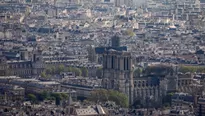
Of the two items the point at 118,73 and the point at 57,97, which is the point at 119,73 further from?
the point at 57,97

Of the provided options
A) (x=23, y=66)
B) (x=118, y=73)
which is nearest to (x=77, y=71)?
(x=23, y=66)

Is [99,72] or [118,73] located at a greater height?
[118,73]

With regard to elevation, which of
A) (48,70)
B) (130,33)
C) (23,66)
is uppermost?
(23,66)

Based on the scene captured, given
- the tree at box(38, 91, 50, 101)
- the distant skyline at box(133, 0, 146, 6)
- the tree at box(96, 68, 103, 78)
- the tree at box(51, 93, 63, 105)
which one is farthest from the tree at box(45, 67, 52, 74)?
the distant skyline at box(133, 0, 146, 6)

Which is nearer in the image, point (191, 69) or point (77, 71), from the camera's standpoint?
point (191, 69)

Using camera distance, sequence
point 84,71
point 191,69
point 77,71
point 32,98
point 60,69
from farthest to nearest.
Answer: point 60,69 < point 84,71 < point 77,71 < point 191,69 < point 32,98

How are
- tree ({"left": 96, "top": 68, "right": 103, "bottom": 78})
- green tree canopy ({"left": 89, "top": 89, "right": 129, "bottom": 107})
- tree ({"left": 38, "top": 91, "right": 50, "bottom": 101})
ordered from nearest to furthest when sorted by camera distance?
green tree canopy ({"left": 89, "top": 89, "right": 129, "bottom": 107}) < tree ({"left": 38, "top": 91, "right": 50, "bottom": 101}) < tree ({"left": 96, "top": 68, "right": 103, "bottom": 78})

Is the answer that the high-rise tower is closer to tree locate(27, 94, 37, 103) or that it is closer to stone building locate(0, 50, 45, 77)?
tree locate(27, 94, 37, 103)

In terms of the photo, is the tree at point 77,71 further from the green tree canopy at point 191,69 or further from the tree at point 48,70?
the green tree canopy at point 191,69

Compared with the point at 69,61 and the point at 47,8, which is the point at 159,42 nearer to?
the point at 69,61

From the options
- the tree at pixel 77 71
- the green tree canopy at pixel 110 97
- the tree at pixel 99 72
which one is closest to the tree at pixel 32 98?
the green tree canopy at pixel 110 97

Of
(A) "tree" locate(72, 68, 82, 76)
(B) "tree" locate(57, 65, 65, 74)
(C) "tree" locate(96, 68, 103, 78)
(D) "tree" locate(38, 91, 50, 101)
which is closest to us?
(D) "tree" locate(38, 91, 50, 101)
